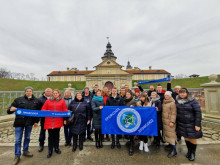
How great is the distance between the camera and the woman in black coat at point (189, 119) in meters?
2.86

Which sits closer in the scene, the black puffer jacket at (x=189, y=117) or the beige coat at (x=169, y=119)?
the black puffer jacket at (x=189, y=117)

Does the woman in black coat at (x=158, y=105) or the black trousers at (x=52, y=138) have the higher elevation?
the woman in black coat at (x=158, y=105)

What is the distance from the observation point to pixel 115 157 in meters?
3.14

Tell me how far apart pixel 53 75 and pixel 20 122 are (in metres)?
54.0

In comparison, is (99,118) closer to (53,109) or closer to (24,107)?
(53,109)

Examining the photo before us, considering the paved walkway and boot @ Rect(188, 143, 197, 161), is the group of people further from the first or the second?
the paved walkway

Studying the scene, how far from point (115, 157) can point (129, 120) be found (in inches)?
46.5

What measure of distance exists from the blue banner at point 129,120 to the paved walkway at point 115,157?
0.61m

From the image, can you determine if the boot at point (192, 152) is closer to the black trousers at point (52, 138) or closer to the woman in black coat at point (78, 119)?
the woman in black coat at point (78, 119)

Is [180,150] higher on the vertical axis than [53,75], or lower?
lower

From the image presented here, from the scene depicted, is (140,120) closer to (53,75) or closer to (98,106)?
(98,106)

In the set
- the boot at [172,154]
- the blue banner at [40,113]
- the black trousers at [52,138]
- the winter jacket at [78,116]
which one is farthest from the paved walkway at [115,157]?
the blue banner at [40,113]

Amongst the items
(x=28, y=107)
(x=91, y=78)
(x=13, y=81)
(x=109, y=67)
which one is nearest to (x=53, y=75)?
(x=13, y=81)

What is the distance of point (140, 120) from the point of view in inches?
138
